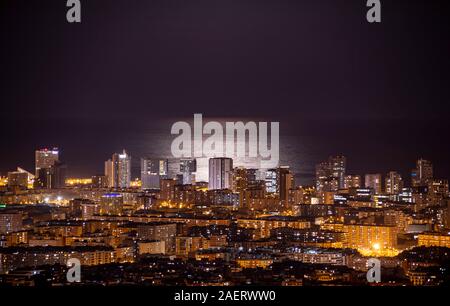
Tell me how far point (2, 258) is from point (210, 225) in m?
3.24

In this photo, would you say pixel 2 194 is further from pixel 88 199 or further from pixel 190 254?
pixel 190 254

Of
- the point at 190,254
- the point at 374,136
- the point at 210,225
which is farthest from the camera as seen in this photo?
the point at 374,136

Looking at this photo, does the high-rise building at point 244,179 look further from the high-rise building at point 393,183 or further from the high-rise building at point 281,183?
the high-rise building at point 393,183

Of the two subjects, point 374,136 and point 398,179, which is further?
point 374,136

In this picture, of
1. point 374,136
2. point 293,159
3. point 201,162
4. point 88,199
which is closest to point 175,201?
point 88,199

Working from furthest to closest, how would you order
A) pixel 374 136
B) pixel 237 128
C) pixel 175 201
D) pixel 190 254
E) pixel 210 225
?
pixel 374 136 → pixel 237 128 → pixel 175 201 → pixel 210 225 → pixel 190 254

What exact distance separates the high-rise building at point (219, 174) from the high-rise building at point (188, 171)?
0.63 metres

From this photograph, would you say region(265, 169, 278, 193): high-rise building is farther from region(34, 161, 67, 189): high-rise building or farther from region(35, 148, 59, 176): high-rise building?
region(35, 148, 59, 176): high-rise building

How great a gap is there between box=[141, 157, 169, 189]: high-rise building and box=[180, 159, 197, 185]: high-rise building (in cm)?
29

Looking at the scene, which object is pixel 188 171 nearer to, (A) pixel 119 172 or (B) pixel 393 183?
(A) pixel 119 172

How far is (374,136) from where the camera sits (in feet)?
72.3

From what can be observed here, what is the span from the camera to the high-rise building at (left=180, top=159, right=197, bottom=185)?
14840mm

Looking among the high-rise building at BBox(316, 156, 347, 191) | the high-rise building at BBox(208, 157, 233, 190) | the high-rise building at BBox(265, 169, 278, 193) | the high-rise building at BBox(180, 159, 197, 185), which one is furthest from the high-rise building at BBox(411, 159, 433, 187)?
the high-rise building at BBox(180, 159, 197, 185)

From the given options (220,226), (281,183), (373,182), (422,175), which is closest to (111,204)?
(281,183)
